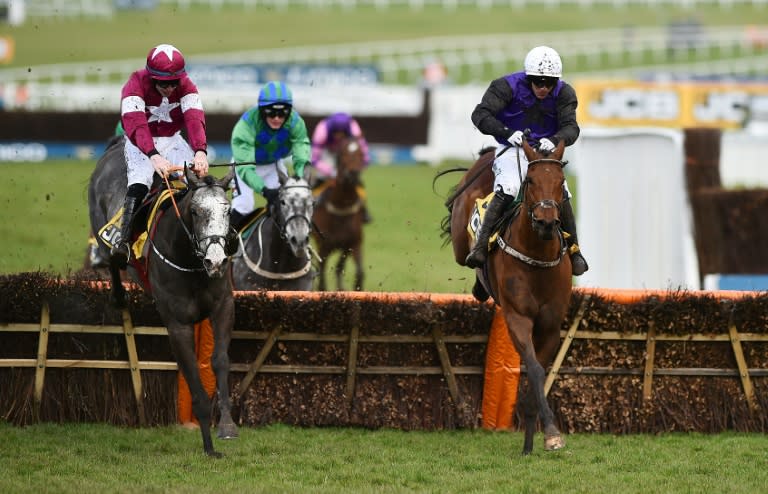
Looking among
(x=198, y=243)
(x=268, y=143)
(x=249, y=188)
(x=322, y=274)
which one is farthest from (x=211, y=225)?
(x=322, y=274)

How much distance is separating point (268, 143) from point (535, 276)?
11.5ft

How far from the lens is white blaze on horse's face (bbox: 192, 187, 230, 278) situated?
7340 mm

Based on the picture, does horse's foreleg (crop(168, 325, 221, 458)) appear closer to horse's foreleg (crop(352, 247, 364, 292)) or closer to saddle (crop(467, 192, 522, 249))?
saddle (crop(467, 192, 522, 249))

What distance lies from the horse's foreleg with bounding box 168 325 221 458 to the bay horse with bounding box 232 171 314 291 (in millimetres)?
2273

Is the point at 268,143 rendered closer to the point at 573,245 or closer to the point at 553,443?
the point at 573,245

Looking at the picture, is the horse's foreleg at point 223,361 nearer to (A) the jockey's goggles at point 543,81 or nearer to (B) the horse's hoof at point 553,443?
(B) the horse's hoof at point 553,443

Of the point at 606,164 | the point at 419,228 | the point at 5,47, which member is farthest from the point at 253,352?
the point at 5,47

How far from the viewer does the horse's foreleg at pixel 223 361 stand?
761 cm

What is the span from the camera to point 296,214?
997 cm

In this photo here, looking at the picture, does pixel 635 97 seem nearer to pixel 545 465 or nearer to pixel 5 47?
pixel 545 465

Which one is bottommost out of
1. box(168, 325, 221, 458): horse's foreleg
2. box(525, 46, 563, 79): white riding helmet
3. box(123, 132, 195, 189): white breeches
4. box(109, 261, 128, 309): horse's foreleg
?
box(168, 325, 221, 458): horse's foreleg

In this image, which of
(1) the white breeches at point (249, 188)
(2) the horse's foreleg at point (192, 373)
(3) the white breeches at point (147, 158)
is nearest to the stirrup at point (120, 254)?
(3) the white breeches at point (147, 158)

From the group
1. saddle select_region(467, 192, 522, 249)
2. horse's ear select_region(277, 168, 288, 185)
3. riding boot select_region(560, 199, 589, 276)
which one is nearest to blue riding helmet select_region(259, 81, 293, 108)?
horse's ear select_region(277, 168, 288, 185)

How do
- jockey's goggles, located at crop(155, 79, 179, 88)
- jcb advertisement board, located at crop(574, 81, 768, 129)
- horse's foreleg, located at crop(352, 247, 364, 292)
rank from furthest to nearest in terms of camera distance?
jcb advertisement board, located at crop(574, 81, 768, 129), horse's foreleg, located at crop(352, 247, 364, 292), jockey's goggles, located at crop(155, 79, 179, 88)
